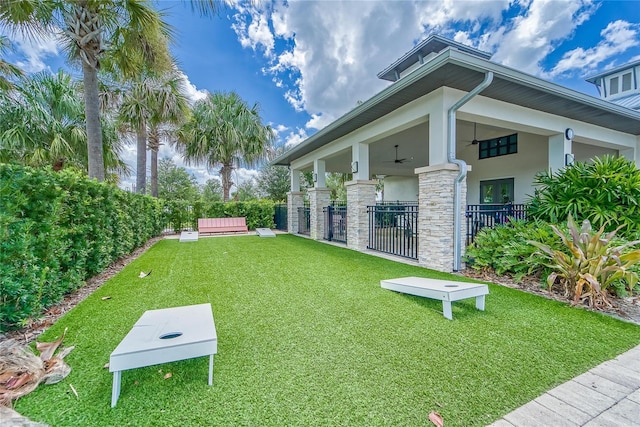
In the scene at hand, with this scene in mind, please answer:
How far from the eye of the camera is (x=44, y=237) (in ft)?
10.2

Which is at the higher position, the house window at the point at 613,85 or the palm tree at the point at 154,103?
the house window at the point at 613,85

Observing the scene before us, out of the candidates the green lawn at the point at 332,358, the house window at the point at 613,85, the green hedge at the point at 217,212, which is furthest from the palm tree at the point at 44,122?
the house window at the point at 613,85

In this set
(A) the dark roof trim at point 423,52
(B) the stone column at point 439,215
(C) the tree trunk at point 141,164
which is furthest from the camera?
(C) the tree trunk at point 141,164

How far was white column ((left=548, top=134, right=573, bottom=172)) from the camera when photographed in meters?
7.14

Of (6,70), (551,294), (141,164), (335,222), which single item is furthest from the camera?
(141,164)

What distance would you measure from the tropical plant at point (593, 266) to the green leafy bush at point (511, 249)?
402 mm

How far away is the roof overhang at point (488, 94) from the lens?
14.5 feet

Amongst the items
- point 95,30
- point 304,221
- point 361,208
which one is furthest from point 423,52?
point 95,30

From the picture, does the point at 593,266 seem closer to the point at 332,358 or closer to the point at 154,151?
the point at 332,358

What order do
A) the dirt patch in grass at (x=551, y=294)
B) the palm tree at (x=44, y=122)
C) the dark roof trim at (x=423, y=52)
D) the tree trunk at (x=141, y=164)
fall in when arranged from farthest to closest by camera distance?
1. the tree trunk at (x=141, y=164)
2. the dark roof trim at (x=423, y=52)
3. the palm tree at (x=44, y=122)
4. the dirt patch in grass at (x=551, y=294)

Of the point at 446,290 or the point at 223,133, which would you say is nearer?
the point at 446,290

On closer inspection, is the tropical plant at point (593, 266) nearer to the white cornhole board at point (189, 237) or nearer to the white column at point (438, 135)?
the white column at point (438, 135)

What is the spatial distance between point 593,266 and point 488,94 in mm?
3756

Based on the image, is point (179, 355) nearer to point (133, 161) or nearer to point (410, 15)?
point (410, 15)
